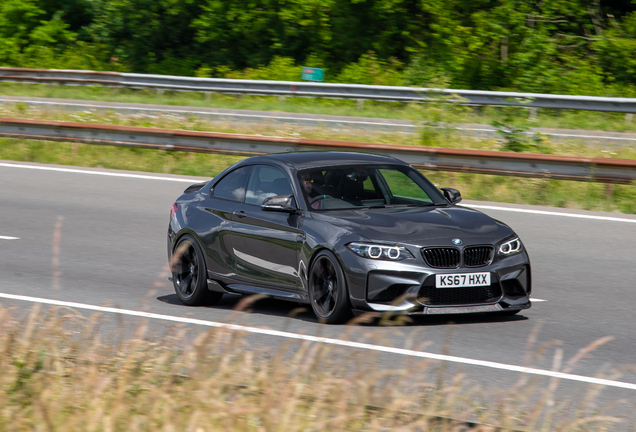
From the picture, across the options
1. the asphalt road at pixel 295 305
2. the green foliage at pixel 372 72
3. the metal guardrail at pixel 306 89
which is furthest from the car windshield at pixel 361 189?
the green foliage at pixel 372 72

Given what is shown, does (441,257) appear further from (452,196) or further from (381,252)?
(452,196)

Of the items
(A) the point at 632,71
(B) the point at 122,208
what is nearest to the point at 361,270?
(B) the point at 122,208

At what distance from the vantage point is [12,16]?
1688 inches

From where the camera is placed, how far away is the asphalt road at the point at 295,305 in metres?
7.47

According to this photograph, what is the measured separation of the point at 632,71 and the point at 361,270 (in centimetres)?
2520

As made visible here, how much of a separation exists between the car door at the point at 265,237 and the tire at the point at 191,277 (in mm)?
536

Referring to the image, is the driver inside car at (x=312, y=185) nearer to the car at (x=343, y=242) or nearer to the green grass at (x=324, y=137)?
the car at (x=343, y=242)

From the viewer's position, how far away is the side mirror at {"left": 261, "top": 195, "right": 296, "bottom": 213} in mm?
8484

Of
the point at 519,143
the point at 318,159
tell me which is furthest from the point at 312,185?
the point at 519,143

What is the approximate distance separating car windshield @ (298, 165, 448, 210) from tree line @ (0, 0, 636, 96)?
52.7ft

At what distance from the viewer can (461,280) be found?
7805 millimetres

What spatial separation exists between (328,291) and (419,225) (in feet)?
3.01

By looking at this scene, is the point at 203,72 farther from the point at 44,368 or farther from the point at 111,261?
the point at 44,368

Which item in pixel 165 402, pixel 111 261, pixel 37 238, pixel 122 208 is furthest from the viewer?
pixel 122 208
